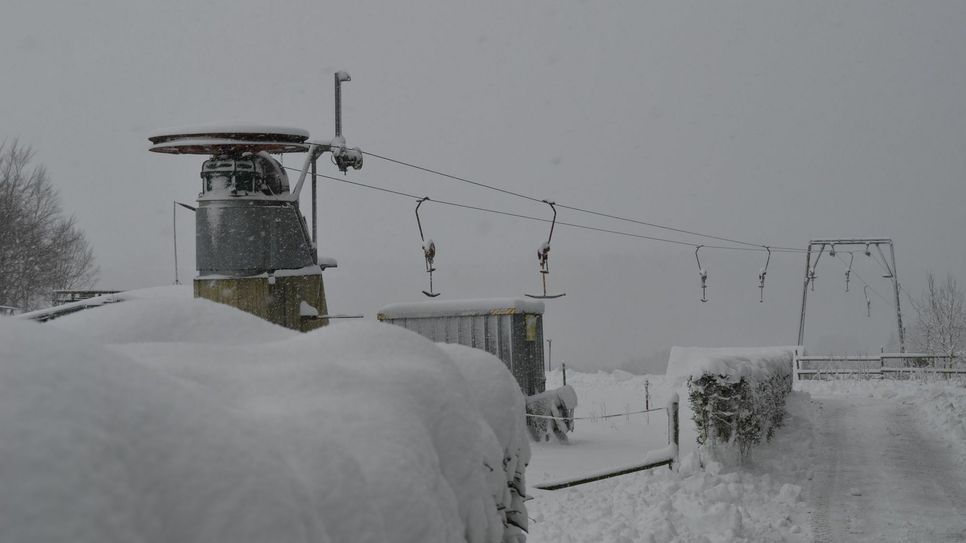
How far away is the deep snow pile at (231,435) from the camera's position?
189 centimetres

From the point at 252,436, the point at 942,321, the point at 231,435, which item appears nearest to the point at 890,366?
the point at 942,321

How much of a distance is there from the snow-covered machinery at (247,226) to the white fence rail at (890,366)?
22091 mm

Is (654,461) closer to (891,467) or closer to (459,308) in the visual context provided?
(891,467)

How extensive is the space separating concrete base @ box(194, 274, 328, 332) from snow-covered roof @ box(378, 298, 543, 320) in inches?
102

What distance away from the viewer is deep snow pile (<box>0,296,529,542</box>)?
189 centimetres

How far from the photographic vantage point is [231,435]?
2.39 meters

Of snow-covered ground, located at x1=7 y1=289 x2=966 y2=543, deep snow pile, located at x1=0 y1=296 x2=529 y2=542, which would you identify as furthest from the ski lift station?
deep snow pile, located at x1=0 y1=296 x2=529 y2=542

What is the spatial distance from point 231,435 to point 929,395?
82.2 feet

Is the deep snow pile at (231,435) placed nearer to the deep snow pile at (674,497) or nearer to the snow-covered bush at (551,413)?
the deep snow pile at (674,497)

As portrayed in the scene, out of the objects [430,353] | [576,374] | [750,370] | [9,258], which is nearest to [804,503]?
[750,370]

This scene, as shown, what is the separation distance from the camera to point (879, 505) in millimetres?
12266

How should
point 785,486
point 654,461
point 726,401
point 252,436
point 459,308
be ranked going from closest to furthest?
point 252,436
point 785,486
point 654,461
point 726,401
point 459,308

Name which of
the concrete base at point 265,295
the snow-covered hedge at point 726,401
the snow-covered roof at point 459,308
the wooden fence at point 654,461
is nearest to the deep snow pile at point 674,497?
the wooden fence at point 654,461

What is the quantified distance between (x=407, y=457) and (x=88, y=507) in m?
1.74
